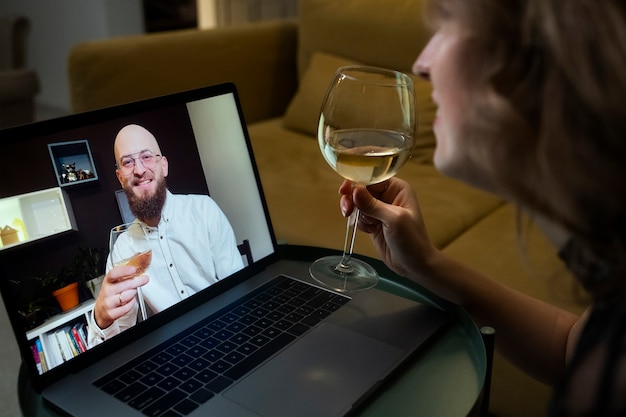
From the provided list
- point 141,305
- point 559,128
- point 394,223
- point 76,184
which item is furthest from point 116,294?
point 559,128

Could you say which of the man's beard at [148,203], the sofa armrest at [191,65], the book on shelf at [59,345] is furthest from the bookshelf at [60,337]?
the sofa armrest at [191,65]

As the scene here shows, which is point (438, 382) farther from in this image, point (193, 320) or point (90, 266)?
point (90, 266)

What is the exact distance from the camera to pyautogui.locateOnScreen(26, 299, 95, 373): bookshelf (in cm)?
73

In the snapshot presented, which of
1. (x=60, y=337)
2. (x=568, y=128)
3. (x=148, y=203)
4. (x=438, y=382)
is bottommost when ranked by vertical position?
(x=438, y=382)

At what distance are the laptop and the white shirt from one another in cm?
1

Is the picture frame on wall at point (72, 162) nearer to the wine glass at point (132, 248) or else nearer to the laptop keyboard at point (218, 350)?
the wine glass at point (132, 248)

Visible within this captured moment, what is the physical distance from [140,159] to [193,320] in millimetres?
234

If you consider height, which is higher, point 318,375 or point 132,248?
point 132,248

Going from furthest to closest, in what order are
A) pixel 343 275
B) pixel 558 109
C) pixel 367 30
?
pixel 367 30 → pixel 343 275 → pixel 558 109

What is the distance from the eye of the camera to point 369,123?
88 centimetres

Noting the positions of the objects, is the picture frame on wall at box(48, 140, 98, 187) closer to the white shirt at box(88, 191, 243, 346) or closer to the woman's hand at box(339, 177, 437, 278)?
the white shirt at box(88, 191, 243, 346)

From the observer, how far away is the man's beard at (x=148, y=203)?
0.82m

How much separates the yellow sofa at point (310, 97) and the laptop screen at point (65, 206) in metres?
0.60

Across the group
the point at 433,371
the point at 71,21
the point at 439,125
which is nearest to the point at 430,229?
the point at 433,371
